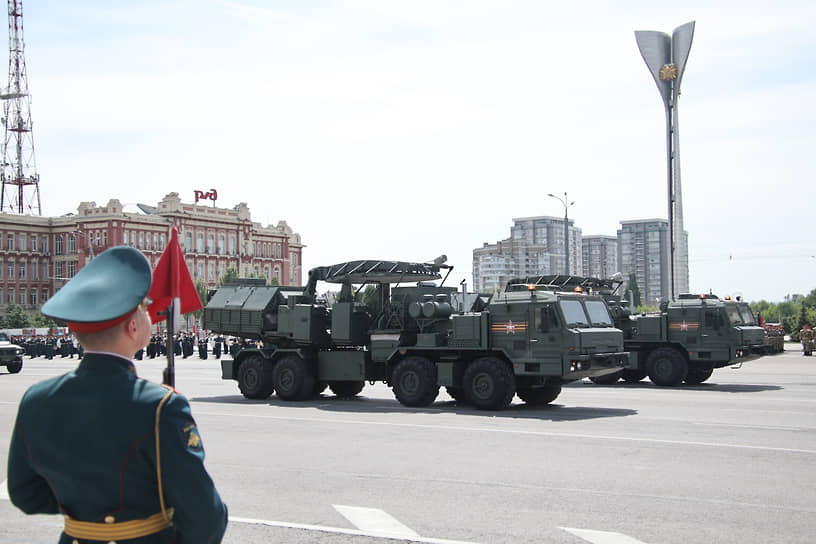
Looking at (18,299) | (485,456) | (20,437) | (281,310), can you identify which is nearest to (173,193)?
(18,299)

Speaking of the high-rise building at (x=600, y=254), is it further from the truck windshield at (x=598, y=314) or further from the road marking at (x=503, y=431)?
the road marking at (x=503, y=431)

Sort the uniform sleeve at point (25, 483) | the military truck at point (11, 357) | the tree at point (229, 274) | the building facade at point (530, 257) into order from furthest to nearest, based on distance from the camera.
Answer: the building facade at point (530, 257) < the tree at point (229, 274) < the military truck at point (11, 357) < the uniform sleeve at point (25, 483)

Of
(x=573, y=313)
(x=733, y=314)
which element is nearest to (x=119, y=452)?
(x=573, y=313)

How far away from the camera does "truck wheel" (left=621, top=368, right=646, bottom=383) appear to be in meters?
24.4

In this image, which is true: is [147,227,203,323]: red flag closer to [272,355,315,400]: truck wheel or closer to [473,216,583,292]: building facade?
[272,355,315,400]: truck wheel

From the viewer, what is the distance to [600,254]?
16100 centimetres

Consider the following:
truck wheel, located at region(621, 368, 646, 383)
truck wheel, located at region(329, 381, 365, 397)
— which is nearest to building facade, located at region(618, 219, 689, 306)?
truck wheel, located at region(621, 368, 646, 383)

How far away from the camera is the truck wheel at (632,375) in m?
24.4

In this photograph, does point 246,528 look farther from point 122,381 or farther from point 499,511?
point 122,381

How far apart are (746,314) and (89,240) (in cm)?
8108

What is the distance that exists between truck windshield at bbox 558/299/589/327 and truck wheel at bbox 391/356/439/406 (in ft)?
9.22

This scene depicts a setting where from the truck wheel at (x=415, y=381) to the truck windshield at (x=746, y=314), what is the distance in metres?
10.3

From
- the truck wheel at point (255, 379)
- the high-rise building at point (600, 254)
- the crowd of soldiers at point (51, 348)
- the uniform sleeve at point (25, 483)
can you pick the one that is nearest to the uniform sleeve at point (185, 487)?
the uniform sleeve at point (25, 483)

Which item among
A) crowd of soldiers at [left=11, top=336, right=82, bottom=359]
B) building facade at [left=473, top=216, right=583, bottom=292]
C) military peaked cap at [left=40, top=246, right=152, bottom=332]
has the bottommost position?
crowd of soldiers at [left=11, top=336, right=82, bottom=359]
